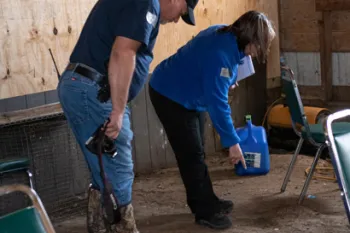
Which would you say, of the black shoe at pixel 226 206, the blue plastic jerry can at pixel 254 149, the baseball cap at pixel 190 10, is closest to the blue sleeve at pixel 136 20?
the baseball cap at pixel 190 10

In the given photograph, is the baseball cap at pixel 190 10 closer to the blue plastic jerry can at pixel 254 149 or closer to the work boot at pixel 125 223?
the work boot at pixel 125 223

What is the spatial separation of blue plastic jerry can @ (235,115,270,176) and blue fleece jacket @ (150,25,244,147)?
1.26 m

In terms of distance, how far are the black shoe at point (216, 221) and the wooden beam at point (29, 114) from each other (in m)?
1.06

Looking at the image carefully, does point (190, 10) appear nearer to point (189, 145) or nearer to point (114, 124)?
point (114, 124)

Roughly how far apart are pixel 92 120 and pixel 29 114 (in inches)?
41.1

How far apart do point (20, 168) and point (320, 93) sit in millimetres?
3174

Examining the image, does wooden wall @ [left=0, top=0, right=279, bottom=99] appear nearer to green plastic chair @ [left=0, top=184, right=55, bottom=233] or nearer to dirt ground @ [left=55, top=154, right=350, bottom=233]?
dirt ground @ [left=55, top=154, right=350, bottom=233]

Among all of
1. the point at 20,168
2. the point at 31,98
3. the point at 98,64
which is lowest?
the point at 20,168

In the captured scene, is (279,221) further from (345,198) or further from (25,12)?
(25,12)

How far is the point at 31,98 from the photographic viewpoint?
13.1ft

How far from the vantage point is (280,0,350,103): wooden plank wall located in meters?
5.48

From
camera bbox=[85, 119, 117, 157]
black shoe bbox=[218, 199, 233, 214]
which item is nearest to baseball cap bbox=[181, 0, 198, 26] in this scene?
camera bbox=[85, 119, 117, 157]

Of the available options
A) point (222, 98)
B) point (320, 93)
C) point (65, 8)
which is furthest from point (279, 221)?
point (320, 93)

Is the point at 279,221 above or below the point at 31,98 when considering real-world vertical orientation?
below
